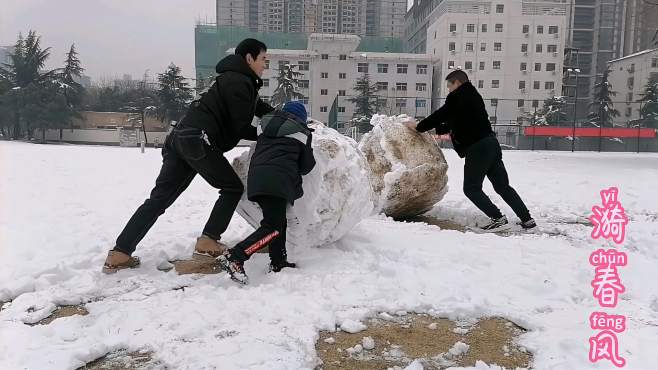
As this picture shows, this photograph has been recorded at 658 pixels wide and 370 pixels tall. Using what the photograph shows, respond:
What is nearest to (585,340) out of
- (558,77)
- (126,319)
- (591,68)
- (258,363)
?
(258,363)

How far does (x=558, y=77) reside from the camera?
59.1 m

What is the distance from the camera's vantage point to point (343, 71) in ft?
188

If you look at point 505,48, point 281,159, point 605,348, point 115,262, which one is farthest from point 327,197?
point 505,48

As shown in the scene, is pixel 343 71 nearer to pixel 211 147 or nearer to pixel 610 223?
pixel 610 223

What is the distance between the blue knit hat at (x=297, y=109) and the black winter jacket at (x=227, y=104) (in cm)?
26

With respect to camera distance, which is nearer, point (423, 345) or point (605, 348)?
point (605, 348)

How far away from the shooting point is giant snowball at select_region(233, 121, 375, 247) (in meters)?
4.19

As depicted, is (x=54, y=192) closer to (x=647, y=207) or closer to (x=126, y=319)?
(x=126, y=319)

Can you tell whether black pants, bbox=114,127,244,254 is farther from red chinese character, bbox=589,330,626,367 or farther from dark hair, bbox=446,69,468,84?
dark hair, bbox=446,69,468,84

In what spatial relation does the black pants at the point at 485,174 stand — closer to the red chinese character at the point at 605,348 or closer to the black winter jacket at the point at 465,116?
the black winter jacket at the point at 465,116

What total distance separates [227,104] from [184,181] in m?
0.72

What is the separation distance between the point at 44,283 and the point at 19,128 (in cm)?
4836

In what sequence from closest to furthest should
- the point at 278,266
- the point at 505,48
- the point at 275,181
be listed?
the point at 275,181, the point at 278,266, the point at 505,48

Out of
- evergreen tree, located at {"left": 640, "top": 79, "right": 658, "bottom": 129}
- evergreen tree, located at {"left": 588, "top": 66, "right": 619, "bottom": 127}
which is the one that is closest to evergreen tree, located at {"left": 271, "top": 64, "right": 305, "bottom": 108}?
evergreen tree, located at {"left": 588, "top": 66, "right": 619, "bottom": 127}
